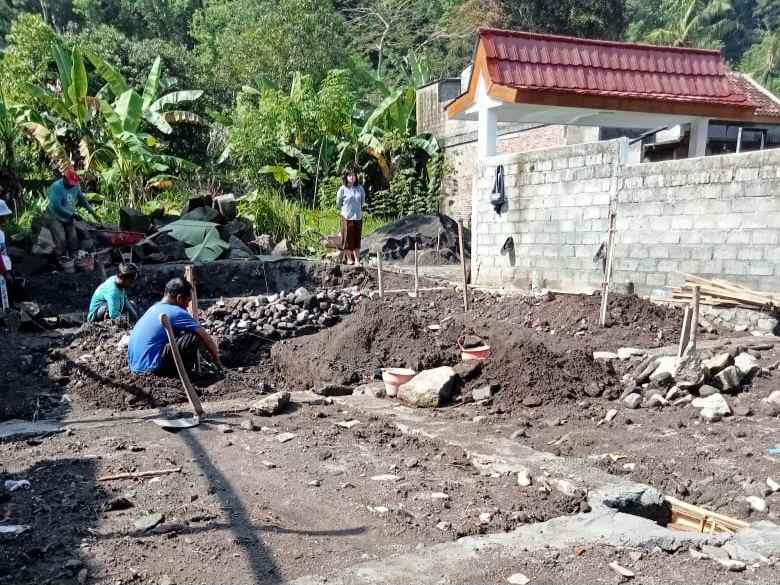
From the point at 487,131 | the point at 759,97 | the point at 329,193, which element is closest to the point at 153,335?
the point at 487,131

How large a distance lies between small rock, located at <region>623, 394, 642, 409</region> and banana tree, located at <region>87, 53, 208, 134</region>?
47.8 feet

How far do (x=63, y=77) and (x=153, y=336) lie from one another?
12.8 m

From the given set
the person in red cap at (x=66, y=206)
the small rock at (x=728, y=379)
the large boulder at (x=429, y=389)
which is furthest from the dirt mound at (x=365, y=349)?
the person in red cap at (x=66, y=206)

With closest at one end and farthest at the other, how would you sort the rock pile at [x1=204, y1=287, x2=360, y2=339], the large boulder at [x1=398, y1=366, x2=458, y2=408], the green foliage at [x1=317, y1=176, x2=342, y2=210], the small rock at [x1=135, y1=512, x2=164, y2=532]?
the small rock at [x1=135, y1=512, x2=164, y2=532]
the large boulder at [x1=398, y1=366, x2=458, y2=408]
the rock pile at [x1=204, y1=287, x2=360, y2=339]
the green foliage at [x1=317, y1=176, x2=342, y2=210]

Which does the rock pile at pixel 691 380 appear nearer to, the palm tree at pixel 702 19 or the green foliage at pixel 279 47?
the green foliage at pixel 279 47

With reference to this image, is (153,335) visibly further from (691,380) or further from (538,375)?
(691,380)

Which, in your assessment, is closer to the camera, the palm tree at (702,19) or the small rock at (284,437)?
the small rock at (284,437)

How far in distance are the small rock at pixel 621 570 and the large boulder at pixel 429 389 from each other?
3.15 metres

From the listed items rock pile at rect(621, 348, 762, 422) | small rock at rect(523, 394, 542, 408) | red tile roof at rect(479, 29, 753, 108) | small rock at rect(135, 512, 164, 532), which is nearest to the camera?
small rock at rect(135, 512, 164, 532)

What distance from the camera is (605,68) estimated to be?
34.5 ft

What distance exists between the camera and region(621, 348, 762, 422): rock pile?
18.6ft

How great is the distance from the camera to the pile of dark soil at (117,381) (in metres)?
6.40

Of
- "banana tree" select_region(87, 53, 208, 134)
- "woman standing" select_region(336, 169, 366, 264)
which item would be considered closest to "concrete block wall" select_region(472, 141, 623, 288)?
"woman standing" select_region(336, 169, 366, 264)

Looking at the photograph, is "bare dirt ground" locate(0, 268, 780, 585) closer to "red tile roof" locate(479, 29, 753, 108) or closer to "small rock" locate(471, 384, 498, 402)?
"small rock" locate(471, 384, 498, 402)
